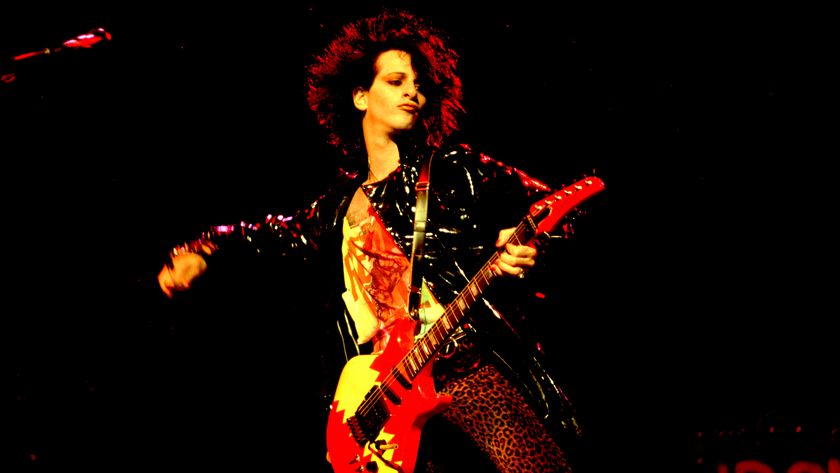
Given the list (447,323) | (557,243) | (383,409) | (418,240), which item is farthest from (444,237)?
(383,409)

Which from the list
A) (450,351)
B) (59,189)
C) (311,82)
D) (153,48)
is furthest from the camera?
(311,82)

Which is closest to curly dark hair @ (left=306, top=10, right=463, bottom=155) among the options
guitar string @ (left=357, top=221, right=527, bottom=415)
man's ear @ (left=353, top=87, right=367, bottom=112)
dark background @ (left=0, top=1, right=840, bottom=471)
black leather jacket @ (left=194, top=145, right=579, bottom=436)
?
man's ear @ (left=353, top=87, right=367, bottom=112)

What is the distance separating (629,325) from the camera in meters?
2.71

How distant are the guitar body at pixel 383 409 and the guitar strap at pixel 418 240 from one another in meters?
0.08

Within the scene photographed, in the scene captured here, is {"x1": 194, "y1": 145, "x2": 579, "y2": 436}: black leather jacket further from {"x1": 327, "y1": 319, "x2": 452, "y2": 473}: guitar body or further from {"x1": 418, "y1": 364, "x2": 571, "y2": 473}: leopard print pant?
{"x1": 327, "y1": 319, "x2": 452, "y2": 473}: guitar body

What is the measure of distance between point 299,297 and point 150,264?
713 mm

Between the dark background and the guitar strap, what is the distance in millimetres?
505

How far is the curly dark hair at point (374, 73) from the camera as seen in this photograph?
296cm

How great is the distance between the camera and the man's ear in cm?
304

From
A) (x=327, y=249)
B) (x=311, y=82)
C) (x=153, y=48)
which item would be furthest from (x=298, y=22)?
(x=327, y=249)

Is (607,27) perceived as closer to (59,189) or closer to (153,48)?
(153,48)

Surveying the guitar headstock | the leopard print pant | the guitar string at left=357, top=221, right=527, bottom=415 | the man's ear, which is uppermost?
the man's ear

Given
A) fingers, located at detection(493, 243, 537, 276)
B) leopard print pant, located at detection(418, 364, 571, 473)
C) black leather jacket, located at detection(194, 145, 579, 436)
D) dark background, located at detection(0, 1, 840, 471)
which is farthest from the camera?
dark background, located at detection(0, 1, 840, 471)

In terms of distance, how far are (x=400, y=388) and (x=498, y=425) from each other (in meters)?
0.35
